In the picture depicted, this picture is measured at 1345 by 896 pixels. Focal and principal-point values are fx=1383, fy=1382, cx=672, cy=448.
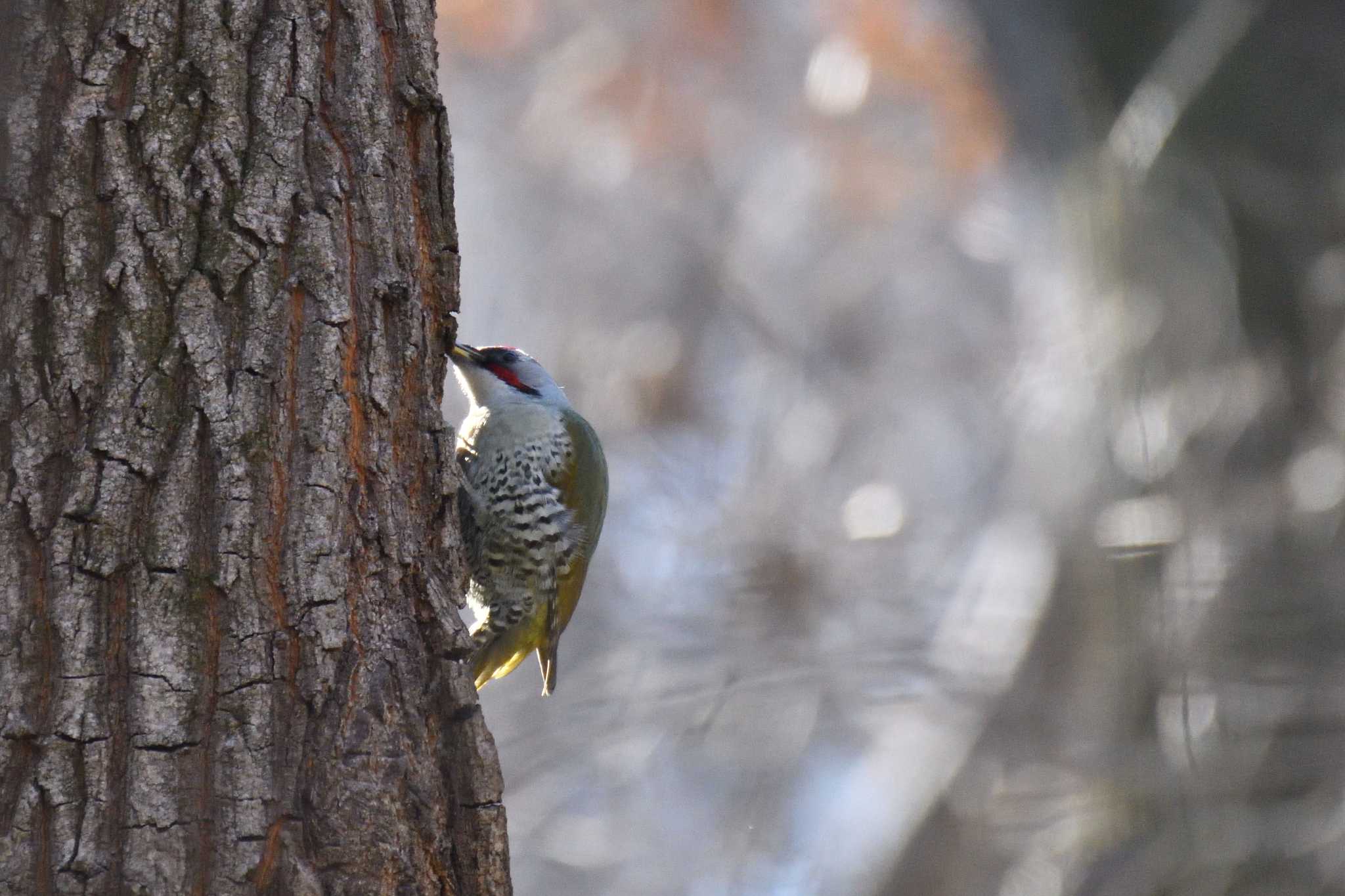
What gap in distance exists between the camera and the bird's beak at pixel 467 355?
4.11 meters

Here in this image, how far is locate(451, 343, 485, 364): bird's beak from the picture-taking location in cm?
411

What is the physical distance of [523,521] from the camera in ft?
13.3

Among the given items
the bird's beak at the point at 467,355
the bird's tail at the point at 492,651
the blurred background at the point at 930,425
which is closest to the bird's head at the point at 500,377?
the bird's beak at the point at 467,355

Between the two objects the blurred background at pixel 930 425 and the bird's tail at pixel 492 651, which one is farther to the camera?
the blurred background at pixel 930 425

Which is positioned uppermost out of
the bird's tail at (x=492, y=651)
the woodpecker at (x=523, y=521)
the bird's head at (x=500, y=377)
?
the bird's head at (x=500, y=377)

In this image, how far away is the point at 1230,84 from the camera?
5.58 meters

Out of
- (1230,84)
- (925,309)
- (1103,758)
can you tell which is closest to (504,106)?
(925,309)

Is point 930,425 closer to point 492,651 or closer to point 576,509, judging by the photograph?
point 576,509

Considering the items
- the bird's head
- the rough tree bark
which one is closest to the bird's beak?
the bird's head

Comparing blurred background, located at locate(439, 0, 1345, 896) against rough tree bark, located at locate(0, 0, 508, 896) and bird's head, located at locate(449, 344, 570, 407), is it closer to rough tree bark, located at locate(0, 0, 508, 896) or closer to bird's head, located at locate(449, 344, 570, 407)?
bird's head, located at locate(449, 344, 570, 407)

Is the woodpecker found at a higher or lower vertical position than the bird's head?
lower

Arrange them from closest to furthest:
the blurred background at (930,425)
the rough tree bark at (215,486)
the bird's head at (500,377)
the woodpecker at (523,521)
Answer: the rough tree bark at (215,486) → the woodpecker at (523,521) → the bird's head at (500,377) → the blurred background at (930,425)

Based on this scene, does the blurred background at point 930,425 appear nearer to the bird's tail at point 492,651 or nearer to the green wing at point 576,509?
the green wing at point 576,509

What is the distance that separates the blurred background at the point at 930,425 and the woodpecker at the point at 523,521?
8.81ft
